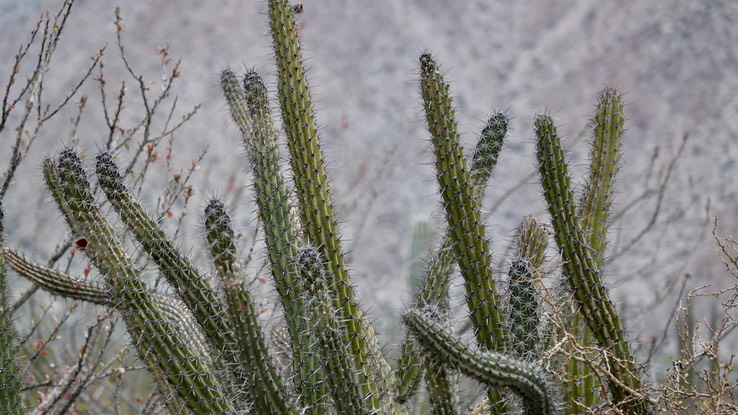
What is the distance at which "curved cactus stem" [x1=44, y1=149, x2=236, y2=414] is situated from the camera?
273cm

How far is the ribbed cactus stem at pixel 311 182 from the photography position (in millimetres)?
2926

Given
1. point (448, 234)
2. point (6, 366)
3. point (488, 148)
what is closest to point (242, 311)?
point (6, 366)

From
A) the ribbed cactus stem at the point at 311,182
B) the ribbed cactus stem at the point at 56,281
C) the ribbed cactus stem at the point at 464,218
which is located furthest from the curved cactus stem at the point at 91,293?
the ribbed cactus stem at the point at 464,218

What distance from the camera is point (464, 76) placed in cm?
1647

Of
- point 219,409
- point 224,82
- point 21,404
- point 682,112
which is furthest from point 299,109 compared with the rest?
point 682,112

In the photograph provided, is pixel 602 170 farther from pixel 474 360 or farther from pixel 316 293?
pixel 316 293

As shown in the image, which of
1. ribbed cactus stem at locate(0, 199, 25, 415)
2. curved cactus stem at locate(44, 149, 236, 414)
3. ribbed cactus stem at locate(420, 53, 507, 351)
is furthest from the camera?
ribbed cactus stem at locate(420, 53, 507, 351)

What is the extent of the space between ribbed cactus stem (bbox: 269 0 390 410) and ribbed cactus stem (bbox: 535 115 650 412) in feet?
2.35

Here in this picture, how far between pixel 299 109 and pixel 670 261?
12.2 m

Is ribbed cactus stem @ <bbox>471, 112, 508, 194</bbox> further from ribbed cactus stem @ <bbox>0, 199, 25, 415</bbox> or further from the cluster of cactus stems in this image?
ribbed cactus stem @ <bbox>0, 199, 25, 415</bbox>

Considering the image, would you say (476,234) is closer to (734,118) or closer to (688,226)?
(688,226)

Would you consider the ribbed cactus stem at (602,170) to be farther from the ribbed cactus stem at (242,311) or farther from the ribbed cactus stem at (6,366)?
the ribbed cactus stem at (6,366)

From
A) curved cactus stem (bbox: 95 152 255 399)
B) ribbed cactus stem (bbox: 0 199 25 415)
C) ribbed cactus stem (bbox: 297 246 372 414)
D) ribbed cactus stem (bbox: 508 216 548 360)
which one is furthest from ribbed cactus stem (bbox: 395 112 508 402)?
ribbed cactus stem (bbox: 0 199 25 415)

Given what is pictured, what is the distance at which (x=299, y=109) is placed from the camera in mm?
3164
